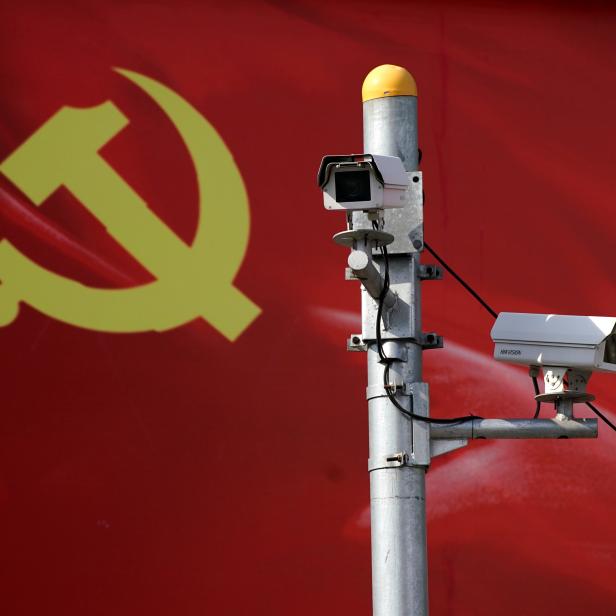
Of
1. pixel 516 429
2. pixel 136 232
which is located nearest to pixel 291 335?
pixel 136 232

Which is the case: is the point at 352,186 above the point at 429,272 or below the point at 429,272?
above

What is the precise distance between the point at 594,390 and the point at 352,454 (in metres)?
1.89

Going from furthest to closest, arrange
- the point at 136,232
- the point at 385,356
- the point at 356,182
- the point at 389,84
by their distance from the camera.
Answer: the point at 136,232
the point at 389,84
the point at 385,356
the point at 356,182

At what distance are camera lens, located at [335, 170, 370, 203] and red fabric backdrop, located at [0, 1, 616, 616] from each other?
4557 millimetres

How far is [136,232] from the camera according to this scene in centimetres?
1144

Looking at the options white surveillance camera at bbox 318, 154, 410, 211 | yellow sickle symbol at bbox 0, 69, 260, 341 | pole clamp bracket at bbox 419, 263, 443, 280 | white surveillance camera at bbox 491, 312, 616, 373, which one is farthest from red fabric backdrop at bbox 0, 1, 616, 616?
white surveillance camera at bbox 318, 154, 410, 211

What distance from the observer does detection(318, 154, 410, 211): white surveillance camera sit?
692cm

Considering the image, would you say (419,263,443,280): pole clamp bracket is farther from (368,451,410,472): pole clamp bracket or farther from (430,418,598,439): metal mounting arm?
(368,451,410,472): pole clamp bracket

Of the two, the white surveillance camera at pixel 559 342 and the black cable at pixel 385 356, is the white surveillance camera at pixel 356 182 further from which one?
the white surveillance camera at pixel 559 342

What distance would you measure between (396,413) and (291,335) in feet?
14.2

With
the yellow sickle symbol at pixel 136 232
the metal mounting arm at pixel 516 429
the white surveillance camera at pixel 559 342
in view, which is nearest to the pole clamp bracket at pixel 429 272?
the white surveillance camera at pixel 559 342

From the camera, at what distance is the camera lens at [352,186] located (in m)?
6.93

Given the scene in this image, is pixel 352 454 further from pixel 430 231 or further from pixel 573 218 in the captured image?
pixel 573 218

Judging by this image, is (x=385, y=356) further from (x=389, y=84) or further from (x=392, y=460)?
(x=389, y=84)
